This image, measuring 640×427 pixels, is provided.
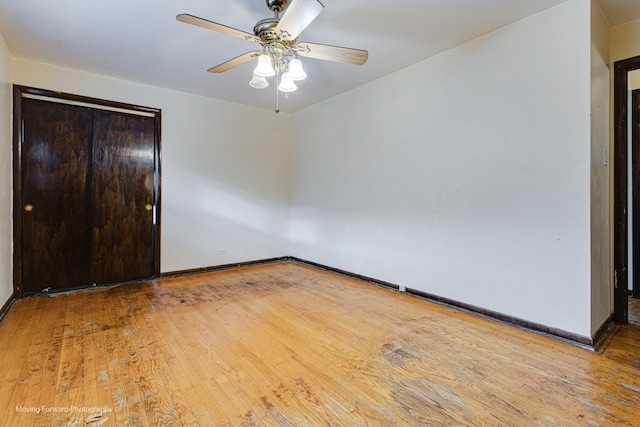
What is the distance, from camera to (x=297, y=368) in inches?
82.7

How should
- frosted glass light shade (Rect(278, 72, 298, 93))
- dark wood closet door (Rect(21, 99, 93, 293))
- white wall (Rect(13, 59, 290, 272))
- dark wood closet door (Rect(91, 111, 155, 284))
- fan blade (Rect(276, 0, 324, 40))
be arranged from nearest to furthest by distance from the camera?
fan blade (Rect(276, 0, 324, 40))
frosted glass light shade (Rect(278, 72, 298, 93))
dark wood closet door (Rect(21, 99, 93, 293))
dark wood closet door (Rect(91, 111, 155, 284))
white wall (Rect(13, 59, 290, 272))

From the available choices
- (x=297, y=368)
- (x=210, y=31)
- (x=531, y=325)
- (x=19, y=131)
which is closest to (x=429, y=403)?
(x=297, y=368)

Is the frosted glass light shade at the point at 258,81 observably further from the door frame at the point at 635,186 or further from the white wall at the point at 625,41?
the door frame at the point at 635,186

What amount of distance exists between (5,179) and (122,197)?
1.14 metres

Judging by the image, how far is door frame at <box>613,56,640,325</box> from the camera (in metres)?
2.69

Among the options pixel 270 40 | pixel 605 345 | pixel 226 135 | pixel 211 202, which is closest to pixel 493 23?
pixel 270 40

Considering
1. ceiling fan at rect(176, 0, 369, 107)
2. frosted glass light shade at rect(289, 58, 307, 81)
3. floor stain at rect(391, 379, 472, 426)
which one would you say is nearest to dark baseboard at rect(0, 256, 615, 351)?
floor stain at rect(391, 379, 472, 426)

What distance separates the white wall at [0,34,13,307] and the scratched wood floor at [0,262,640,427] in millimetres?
333

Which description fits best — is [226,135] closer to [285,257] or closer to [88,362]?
[285,257]

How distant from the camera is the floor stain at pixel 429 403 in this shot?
161 centimetres

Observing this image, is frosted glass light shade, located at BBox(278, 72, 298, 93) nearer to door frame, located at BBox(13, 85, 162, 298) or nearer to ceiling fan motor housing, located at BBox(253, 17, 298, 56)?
ceiling fan motor housing, located at BBox(253, 17, 298, 56)

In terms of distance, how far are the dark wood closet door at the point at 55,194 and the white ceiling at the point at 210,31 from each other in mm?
665

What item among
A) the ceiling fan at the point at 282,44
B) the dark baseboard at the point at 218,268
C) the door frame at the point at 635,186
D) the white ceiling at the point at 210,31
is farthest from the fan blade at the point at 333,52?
the dark baseboard at the point at 218,268

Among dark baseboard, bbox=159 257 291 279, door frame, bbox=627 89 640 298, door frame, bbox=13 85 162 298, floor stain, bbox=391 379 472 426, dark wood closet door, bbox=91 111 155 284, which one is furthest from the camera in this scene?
dark baseboard, bbox=159 257 291 279
